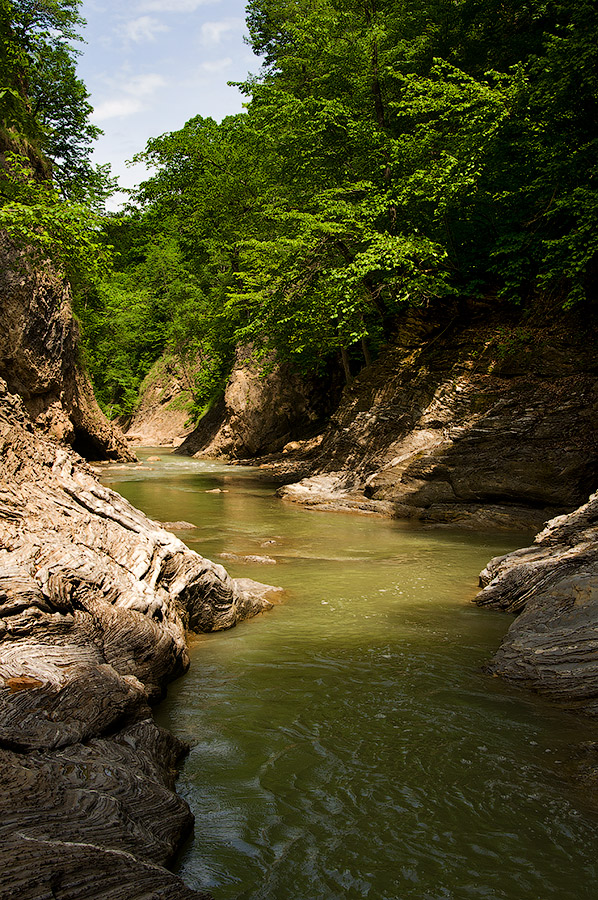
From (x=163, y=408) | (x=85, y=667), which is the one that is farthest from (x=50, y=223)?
(x=163, y=408)

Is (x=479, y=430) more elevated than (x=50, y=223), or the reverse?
(x=50, y=223)

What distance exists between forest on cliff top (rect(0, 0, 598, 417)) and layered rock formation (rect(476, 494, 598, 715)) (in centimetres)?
624

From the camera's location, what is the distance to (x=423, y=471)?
13086 mm

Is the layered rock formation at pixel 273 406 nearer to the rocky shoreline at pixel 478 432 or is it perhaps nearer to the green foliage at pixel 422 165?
the green foliage at pixel 422 165

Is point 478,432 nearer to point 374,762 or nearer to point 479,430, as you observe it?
point 479,430

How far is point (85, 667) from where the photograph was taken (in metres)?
3.93

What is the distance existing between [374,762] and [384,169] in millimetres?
15844

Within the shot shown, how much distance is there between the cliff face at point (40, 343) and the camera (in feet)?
52.2

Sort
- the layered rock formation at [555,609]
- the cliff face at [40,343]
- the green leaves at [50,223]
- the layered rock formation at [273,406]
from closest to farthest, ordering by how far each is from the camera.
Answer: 1. the layered rock formation at [555,609]
2. the green leaves at [50,223]
3. the cliff face at [40,343]
4. the layered rock formation at [273,406]

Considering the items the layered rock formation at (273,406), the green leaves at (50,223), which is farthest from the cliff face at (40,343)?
the layered rock formation at (273,406)

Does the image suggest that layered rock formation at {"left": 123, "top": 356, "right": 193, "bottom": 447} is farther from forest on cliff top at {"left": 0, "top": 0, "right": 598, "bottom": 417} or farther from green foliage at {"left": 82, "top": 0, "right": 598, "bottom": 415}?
green foliage at {"left": 82, "top": 0, "right": 598, "bottom": 415}

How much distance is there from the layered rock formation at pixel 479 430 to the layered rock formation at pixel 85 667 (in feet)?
22.3

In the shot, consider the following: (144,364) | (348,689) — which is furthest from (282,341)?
(144,364)

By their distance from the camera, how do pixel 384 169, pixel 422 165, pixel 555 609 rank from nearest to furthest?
pixel 555 609 → pixel 422 165 → pixel 384 169
